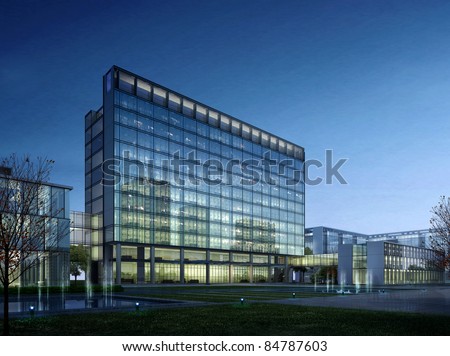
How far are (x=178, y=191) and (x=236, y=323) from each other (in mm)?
80929

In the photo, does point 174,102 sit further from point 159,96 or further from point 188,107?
point 188,107

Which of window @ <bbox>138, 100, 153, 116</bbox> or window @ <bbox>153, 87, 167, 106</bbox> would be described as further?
window @ <bbox>153, 87, 167, 106</bbox>

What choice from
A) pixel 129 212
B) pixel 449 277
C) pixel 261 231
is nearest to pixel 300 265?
pixel 261 231

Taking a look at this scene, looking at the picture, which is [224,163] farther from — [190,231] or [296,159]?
[296,159]

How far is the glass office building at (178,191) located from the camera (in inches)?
3519

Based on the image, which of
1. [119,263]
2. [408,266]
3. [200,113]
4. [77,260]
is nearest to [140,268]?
[119,263]

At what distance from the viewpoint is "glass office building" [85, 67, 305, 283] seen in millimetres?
89375

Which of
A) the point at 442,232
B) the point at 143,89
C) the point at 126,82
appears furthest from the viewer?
the point at 143,89

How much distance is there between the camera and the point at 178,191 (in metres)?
100

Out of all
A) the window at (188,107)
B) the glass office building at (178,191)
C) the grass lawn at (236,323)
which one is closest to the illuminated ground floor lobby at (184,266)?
the glass office building at (178,191)

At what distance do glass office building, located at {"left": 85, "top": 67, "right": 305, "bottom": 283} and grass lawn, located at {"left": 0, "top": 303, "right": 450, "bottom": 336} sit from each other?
220 ft

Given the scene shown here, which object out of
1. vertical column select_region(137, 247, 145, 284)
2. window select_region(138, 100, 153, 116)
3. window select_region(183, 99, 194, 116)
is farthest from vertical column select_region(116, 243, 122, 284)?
window select_region(183, 99, 194, 116)

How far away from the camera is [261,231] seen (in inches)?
4870

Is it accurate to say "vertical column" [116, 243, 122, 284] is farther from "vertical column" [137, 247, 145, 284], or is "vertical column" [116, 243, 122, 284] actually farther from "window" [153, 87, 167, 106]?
"window" [153, 87, 167, 106]
